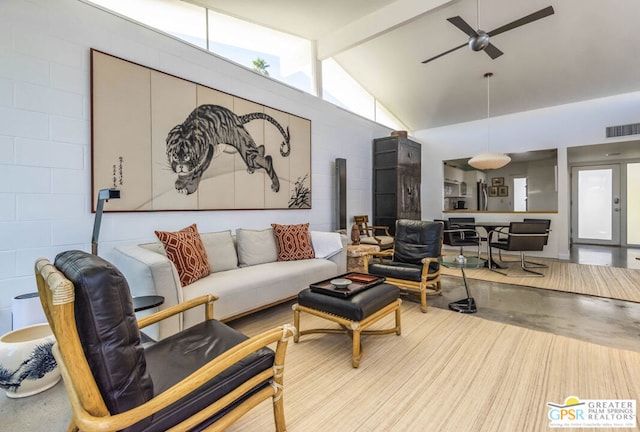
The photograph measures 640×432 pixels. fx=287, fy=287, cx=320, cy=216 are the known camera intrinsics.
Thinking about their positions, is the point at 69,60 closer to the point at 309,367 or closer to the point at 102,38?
the point at 102,38

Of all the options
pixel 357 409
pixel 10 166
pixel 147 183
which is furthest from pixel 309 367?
pixel 10 166

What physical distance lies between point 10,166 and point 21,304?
3.46ft

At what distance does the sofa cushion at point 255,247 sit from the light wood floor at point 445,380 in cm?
93

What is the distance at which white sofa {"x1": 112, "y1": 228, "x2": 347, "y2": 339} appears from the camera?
7.06 ft

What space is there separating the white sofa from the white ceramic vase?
571 millimetres

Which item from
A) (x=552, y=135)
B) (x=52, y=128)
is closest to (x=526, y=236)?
(x=552, y=135)

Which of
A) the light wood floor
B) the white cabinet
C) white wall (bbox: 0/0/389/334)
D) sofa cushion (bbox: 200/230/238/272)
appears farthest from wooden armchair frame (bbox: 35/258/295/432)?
the white cabinet

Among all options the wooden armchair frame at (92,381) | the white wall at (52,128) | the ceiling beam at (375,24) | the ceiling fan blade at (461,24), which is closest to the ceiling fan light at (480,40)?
the ceiling fan blade at (461,24)

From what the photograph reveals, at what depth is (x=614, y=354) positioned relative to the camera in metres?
2.12

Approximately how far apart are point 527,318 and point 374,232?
10.1 feet

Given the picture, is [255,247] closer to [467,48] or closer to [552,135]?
[467,48]

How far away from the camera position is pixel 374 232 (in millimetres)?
5676

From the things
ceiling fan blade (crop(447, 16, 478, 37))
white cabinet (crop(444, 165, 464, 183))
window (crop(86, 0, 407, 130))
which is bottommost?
white cabinet (crop(444, 165, 464, 183))

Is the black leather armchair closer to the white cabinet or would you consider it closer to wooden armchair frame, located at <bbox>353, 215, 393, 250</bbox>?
wooden armchair frame, located at <bbox>353, 215, 393, 250</bbox>
